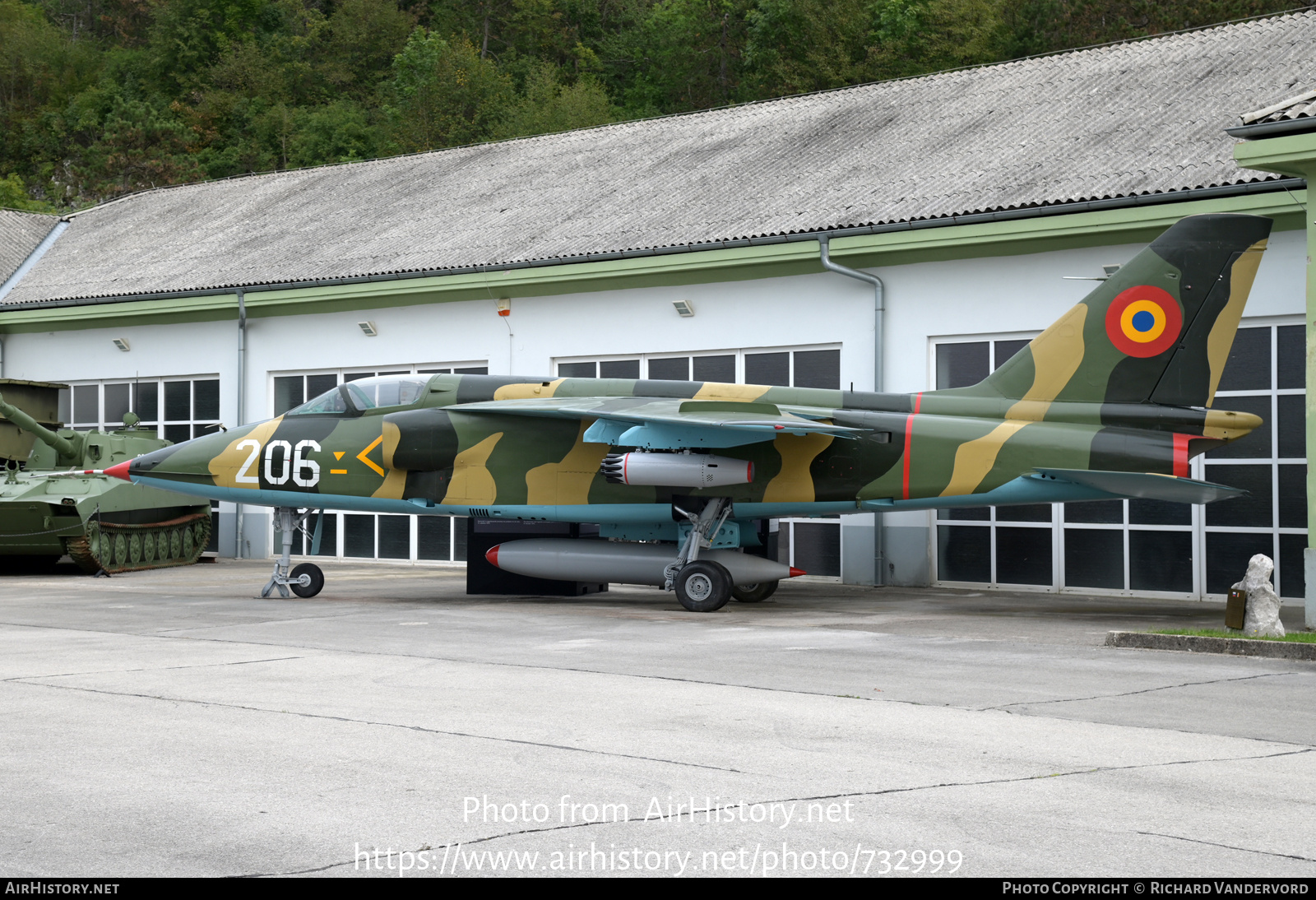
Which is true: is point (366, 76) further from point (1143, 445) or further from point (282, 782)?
point (282, 782)

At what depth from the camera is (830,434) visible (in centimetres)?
1366

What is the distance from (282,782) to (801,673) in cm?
453

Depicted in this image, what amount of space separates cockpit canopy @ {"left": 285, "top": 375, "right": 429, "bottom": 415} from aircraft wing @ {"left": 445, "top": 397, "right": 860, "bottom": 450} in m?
1.41

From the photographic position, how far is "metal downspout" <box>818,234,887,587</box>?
17.9 m

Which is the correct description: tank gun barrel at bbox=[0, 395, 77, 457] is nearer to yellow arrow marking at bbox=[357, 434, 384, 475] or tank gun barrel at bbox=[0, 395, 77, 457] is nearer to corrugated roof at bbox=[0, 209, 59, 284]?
yellow arrow marking at bbox=[357, 434, 384, 475]

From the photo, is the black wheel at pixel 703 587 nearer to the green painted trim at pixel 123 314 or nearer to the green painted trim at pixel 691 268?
the green painted trim at pixel 691 268

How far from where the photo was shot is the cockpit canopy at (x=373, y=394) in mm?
15555

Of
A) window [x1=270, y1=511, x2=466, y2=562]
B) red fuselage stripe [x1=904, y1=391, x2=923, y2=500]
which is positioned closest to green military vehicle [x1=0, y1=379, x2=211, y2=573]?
window [x1=270, y1=511, x2=466, y2=562]

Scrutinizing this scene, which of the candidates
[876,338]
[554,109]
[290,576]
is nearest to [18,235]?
[290,576]

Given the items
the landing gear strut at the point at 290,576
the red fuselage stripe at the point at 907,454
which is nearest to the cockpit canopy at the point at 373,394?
the landing gear strut at the point at 290,576

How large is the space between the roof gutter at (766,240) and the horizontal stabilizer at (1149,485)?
12.9 ft

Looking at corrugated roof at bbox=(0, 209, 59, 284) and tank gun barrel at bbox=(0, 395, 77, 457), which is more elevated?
corrugated roof at bbox=(0, 209, 59, 284)

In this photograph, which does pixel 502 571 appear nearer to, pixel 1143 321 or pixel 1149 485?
pixel 1149 485
